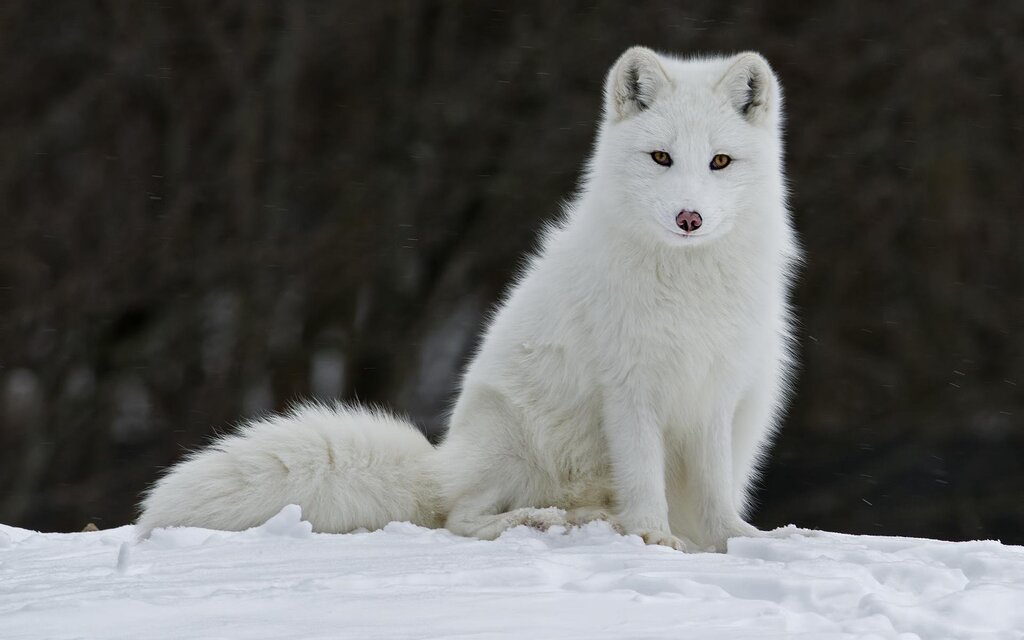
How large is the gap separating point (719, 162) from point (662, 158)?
0.57 ft

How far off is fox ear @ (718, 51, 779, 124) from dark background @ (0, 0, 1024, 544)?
4.50m

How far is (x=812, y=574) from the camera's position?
3020 mm

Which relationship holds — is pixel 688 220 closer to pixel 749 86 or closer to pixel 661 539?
pixel 749 86

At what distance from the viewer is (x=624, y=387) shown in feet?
13.0

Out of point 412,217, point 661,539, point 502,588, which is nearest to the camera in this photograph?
point 502,588

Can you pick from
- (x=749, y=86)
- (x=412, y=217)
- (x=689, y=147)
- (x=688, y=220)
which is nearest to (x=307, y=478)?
(x=688, y=220)

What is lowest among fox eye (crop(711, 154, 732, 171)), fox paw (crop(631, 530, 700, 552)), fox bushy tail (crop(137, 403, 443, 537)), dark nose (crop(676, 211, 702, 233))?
fox bushy tail (crop(137, 403, 443, 537))

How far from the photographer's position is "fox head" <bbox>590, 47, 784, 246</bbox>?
Result: 3.85m

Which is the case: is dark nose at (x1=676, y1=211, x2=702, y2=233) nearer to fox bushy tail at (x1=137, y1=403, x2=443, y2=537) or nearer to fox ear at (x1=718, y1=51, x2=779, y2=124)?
fox ear at (x1=718, y1=51, x2=779, y2=124)

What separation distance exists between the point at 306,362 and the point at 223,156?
67.4 inches

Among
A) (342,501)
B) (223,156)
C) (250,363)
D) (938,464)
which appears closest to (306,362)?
(250,363)

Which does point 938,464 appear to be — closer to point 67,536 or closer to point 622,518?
point 622,518

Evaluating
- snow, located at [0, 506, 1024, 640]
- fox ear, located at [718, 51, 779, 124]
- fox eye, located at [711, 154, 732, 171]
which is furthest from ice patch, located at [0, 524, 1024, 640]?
fox ear, located at [718, 51, 779, 124]

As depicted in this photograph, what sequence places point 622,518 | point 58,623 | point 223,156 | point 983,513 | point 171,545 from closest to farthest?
point 58,623 < point 171,545 < point 622,518 < point 983,513 < point 223,156
